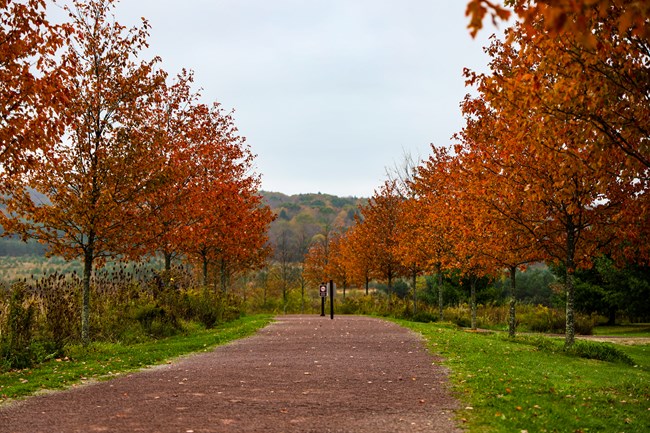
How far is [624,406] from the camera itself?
7324 millimetres

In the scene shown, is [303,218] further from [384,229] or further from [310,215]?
[384,229]

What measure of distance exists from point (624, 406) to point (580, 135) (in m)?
3.65

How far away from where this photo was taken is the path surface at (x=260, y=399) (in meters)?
6.05

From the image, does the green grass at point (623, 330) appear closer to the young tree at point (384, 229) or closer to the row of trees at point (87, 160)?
the young tree at point (384, 229)

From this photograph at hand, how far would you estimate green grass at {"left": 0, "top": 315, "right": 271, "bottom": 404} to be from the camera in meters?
8.52

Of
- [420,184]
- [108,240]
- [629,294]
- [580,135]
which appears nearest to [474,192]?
[580,135]

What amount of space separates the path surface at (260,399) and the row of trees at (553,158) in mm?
3971

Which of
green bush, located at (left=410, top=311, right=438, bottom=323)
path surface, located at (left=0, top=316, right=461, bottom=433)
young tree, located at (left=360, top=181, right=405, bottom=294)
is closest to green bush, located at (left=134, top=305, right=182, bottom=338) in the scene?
path surface, located at (left=0, top=316, right=461, bottom=433)

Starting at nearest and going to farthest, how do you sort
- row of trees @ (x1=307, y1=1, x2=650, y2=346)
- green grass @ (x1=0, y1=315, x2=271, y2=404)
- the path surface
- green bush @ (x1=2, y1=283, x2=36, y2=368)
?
the path surface, row of trees @ (x1=307, y1=1, x2=650, y2=346), green grass @ (x1=0, y1=315, x2=271, y2=404), green bush @ (x1=2, y1=283, x2=36, y2=368)

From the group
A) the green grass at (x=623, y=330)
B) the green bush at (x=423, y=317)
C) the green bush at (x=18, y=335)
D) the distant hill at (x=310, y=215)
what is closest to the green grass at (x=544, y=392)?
the green bush at (x=18, y=335)

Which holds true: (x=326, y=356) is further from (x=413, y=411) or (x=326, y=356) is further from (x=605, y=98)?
(x=605, y=98)

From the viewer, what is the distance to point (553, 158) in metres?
9.07

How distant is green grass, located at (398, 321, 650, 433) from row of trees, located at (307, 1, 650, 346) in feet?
8.64

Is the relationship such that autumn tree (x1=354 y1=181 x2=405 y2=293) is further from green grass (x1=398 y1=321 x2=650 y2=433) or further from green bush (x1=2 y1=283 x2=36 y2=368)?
green bush (x1=2 y1=283 x2=36 y2=368)
